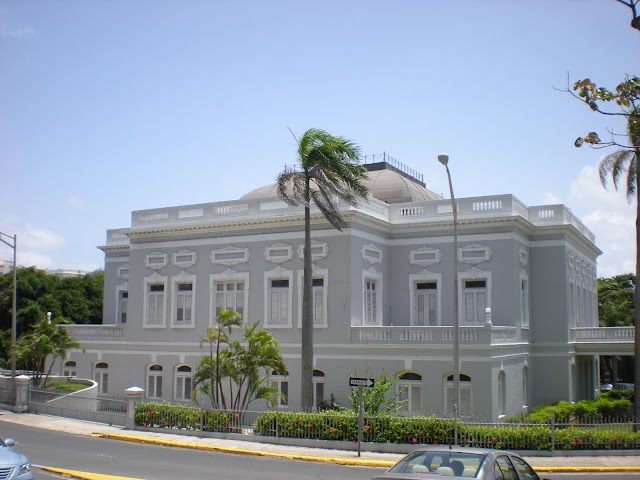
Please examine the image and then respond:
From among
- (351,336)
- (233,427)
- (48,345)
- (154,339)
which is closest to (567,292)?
(351,336)

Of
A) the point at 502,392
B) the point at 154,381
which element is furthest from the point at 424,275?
the point at 154,381

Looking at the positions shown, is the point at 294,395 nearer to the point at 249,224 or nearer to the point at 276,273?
the point at 276,273

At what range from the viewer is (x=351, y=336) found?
28875 mm

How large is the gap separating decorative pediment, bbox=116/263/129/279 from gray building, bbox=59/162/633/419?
5152 millimetres

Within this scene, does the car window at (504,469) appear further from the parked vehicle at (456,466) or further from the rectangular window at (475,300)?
the rectangular window at (475,300)

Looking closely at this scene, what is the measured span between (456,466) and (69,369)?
31.4 metres

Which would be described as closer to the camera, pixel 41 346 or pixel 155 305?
pixel 41 346

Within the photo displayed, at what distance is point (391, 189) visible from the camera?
3606cm

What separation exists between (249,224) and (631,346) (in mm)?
17495

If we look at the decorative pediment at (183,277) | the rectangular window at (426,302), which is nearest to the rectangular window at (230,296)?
the decorative pediment at (183,277)

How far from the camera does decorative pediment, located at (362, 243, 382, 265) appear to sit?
30.5m

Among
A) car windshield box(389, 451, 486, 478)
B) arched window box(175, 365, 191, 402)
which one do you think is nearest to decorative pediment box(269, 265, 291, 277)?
arched window box(175, 365, 191, 402)

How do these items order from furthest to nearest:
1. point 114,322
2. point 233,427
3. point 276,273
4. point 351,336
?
1. point 114,322
2. point 276,273
3. point 351,336
4. point 233,427

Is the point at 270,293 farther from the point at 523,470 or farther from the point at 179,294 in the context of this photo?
the point at 523,470
